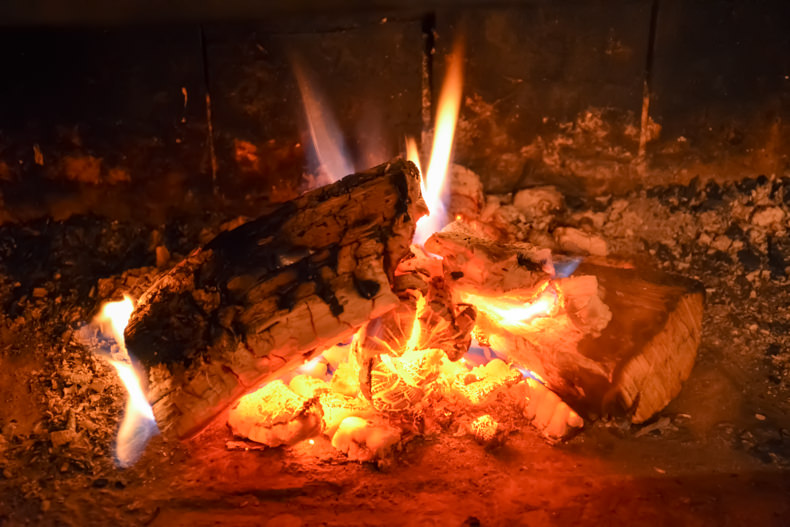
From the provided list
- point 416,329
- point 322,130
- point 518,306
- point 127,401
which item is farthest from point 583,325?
point 127,401

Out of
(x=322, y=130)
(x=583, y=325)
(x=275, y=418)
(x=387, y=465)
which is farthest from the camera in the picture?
(x=322, y=130)

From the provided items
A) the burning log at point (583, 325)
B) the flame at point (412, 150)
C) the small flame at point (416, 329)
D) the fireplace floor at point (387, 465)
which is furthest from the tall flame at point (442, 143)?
the fireplace floor at point (387, 465)

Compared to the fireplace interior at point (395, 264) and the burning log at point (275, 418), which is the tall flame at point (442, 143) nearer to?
the fireplace interior at point (395, 264)

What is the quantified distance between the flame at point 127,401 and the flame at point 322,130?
124cm

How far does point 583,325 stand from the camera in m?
2.71

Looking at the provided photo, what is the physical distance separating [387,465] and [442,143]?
1.82m

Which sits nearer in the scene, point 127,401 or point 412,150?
point 127,401

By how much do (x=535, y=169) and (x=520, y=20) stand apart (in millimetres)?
794

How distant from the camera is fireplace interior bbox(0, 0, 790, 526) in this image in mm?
2344

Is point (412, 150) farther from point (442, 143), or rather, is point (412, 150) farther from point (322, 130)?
point (322, 130)

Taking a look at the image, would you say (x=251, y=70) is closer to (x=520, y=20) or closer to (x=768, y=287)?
(x=520, y=20)

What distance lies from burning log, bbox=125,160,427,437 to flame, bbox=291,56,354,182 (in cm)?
99

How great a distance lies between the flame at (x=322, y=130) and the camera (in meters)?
3.38

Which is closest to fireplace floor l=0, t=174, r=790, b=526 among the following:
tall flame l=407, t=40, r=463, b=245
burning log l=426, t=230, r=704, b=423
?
burning log l=426, t=230, r=704, b=423
